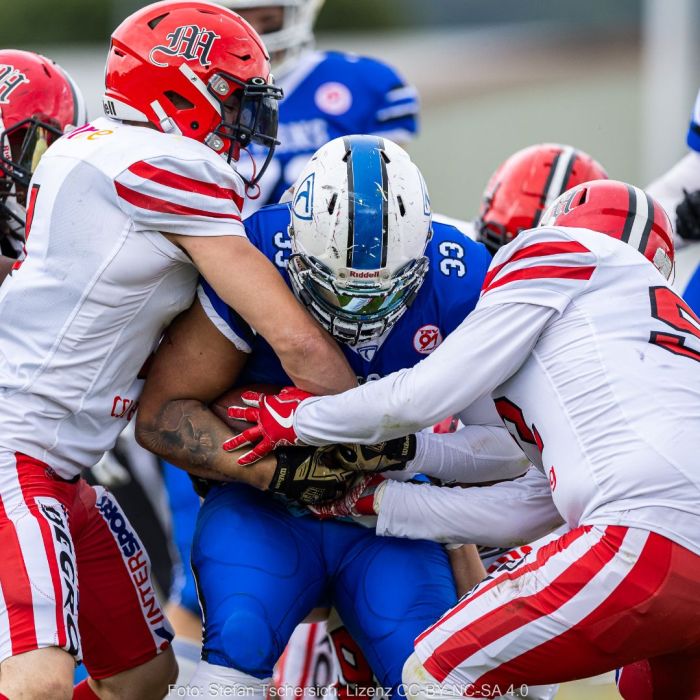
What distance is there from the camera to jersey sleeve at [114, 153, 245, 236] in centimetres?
325

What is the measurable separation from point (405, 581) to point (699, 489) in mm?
912

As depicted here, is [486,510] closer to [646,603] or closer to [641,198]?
[646,603]

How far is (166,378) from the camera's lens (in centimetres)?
350

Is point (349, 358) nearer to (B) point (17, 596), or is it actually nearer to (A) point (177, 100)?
(A) point (177, 100)

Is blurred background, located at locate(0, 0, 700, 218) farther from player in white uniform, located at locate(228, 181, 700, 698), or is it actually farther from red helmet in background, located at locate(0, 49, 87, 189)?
player in white uniform, located at locate(228, 181, 700, 698)

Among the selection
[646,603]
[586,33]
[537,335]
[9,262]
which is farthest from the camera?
[586,33]

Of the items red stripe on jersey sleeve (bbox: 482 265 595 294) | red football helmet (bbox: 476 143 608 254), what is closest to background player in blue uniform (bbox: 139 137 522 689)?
red stripe on jersey sleeve (bbox: 482 265 595 294)

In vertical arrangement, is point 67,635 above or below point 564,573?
below

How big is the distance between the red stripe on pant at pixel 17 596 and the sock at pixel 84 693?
3.02 ft

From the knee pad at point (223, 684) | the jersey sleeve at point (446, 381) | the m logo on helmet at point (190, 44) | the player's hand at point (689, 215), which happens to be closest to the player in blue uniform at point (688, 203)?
the player's hand at point (689, 215)

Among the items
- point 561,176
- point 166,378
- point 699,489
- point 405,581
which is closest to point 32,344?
point 166,378

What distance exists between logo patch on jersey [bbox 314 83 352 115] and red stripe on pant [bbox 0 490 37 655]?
3.31m

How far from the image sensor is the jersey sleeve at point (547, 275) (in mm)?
3121

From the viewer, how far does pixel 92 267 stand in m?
3.30
